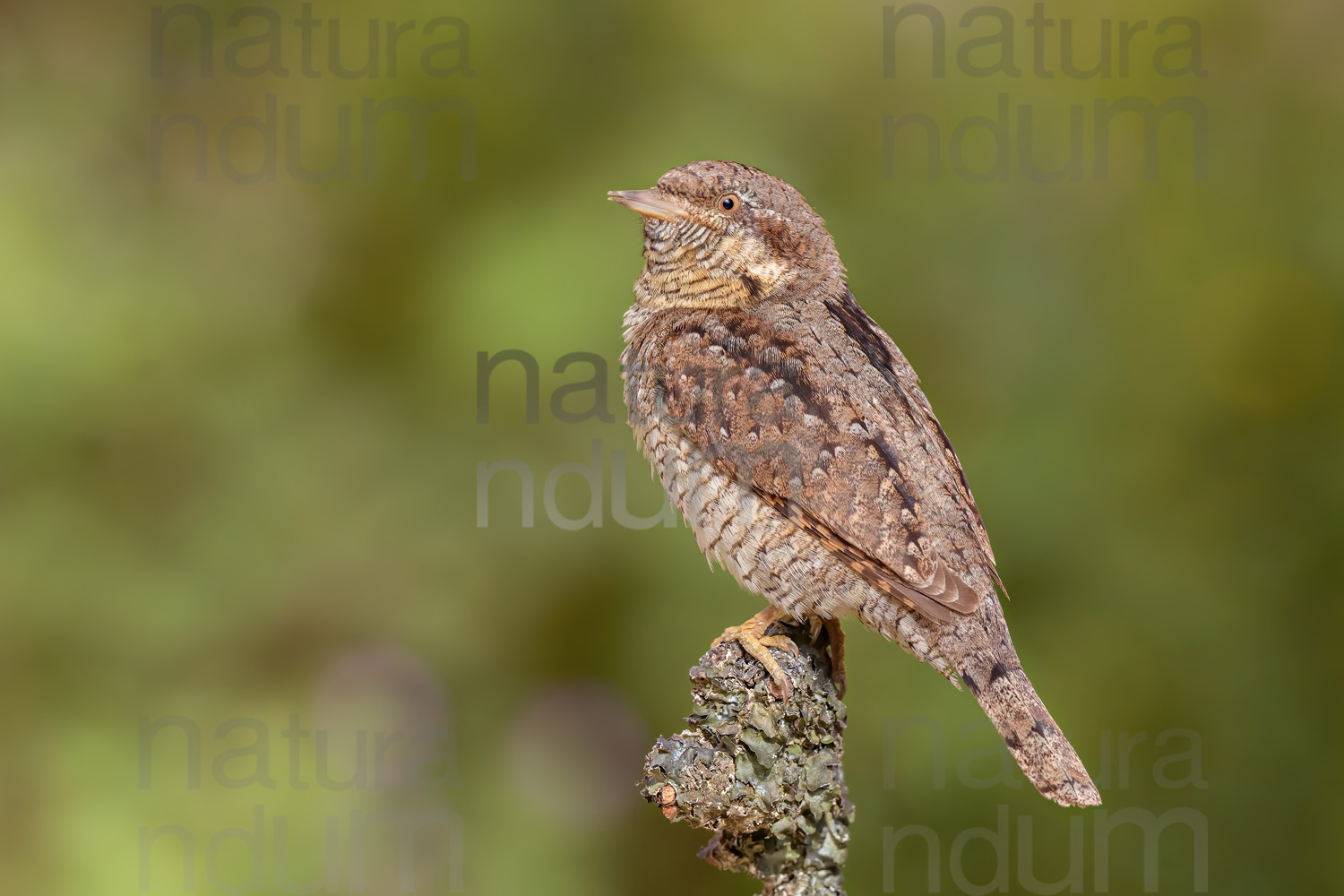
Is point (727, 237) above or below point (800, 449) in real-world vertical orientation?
above

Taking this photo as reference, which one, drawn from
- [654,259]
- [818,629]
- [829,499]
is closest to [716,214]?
[654,259]

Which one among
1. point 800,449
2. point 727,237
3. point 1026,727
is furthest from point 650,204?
point 1026,727

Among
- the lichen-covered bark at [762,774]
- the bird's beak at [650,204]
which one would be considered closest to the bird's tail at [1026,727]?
the lichen-covered bark at [762,774]

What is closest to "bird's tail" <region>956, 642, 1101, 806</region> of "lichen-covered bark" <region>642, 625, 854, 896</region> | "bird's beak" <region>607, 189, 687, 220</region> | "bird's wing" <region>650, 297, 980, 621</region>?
"bird's wing" <region>650, 297, 980, 621</region>

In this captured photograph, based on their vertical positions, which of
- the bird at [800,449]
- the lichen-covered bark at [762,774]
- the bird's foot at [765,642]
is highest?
the bird at [800,449]

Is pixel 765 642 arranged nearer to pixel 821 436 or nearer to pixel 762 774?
pixel 762 774

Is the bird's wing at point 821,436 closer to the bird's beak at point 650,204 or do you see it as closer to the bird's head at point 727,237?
the bird's head at point 727,237

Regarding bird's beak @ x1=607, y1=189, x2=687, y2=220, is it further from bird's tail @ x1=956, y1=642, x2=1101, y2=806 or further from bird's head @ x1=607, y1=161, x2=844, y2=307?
bird's tail @ x1=956, y1=642, x2=1101, y2=806
